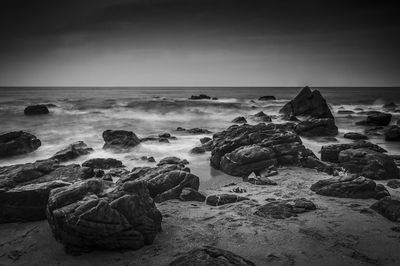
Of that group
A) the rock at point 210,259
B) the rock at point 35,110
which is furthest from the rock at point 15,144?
the rock at point 35,110

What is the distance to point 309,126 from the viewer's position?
20109mm

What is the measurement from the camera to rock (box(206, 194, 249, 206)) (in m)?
8.19

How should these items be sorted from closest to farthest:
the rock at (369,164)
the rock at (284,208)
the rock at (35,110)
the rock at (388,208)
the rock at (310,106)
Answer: the rock at (388,208) → the rock at (284,208) → the rock at (369,164) → the rock at (310,106) → the rock at (35,110)

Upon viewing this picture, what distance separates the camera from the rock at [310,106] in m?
28.8

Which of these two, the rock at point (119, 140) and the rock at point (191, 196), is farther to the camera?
the rock at point (119, 140)

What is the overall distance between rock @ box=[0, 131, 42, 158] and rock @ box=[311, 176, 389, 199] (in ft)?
47.7

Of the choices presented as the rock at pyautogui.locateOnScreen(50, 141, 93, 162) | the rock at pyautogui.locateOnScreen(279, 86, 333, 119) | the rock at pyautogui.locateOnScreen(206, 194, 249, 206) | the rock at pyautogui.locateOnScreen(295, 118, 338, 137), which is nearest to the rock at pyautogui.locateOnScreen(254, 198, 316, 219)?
the rock at pyautogui.locateOnScreen(206, 194, 249, 206)

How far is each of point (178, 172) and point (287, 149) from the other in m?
5.58

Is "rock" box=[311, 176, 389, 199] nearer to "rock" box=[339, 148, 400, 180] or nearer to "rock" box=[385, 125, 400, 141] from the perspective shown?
"rock" box=[339, 148, 400, 180]

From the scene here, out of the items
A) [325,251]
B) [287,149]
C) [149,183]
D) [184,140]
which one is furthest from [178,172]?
[184,140]

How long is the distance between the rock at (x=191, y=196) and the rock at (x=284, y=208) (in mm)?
1758

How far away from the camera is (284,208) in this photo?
24.7ft

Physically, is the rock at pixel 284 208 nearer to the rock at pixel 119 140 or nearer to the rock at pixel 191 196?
the rock at pixel 191 196

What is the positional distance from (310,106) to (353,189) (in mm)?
22919
